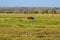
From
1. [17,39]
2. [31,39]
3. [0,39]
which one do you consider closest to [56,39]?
[31,39]

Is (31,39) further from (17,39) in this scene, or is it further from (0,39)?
(0,39)

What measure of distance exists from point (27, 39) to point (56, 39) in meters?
2.60

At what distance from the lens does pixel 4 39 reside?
18094mm

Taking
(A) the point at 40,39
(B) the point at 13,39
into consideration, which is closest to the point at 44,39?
(A) the point at 40,39

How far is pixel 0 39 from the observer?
59.0 ft

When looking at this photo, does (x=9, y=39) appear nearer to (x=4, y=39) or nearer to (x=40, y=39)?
(x=4, y=39)

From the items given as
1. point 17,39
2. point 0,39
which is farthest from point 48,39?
point 0,39

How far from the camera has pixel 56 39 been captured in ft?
61.5

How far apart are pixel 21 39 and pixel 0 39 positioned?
5.83 ft

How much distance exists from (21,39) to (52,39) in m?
2.76

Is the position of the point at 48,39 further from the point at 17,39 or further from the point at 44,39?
the point at 17,39

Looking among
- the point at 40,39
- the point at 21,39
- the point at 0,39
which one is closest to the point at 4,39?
the point at 0,39

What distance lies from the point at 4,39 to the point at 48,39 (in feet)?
12.7

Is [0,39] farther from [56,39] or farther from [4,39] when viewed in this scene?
[56,39]
